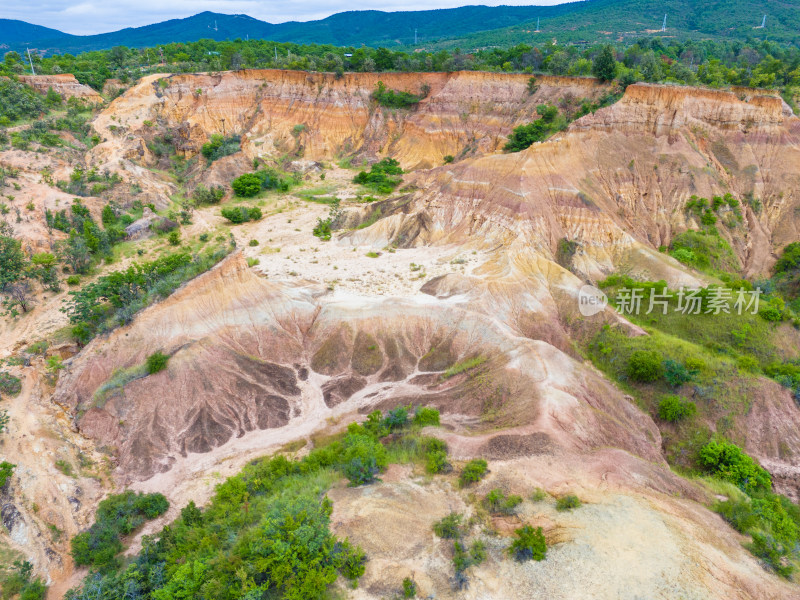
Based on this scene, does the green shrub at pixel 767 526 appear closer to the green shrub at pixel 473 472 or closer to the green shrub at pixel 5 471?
the green shrub at pixel 473 472

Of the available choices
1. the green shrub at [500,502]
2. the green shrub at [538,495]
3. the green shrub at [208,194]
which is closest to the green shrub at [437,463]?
the green shrub at [500,502]

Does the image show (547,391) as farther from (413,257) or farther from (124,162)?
(124,162)

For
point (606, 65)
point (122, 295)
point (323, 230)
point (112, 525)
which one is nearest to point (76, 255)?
point (122, 295)

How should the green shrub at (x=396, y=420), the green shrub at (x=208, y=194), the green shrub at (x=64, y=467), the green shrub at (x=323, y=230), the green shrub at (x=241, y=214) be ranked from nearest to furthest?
the green shrub at (x=64, y=467)
the green shrub at (x=396, y=420)
the green shrub at (x=323, y=230)
the green shrub at (x=241, y=214)
the green shrub at (x=208, y=194)

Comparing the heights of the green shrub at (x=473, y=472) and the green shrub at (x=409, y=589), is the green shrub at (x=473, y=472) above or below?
below

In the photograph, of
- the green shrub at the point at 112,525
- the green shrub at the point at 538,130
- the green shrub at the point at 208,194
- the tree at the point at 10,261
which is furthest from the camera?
the green shrub at the point at 538,130

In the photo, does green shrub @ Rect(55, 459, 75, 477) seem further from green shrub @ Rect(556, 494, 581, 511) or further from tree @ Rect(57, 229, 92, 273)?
green shrub @ Rect(556, 494, 581, 511)
